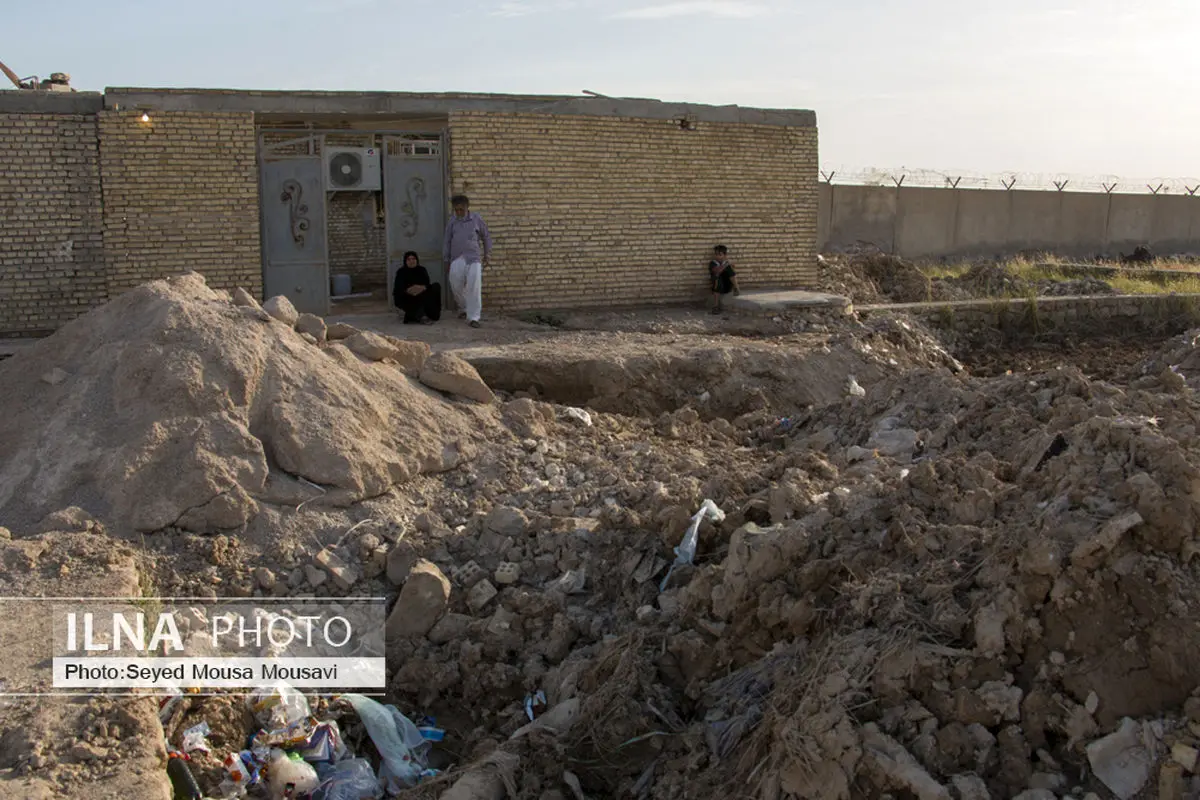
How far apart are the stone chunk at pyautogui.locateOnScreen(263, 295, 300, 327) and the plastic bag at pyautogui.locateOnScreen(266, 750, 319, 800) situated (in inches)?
142

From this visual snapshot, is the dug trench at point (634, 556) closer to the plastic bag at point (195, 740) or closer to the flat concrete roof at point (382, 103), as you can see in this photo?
the plastic bag at point (195, 740)

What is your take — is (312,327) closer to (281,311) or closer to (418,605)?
(281,311)

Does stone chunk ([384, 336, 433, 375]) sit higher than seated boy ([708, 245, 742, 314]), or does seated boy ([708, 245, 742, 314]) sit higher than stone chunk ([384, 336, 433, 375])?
seated boy ([708, 245, 742, 314])

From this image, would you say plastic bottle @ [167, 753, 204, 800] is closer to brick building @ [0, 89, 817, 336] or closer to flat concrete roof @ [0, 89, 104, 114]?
brick building @ [0, 89, 817, 336]

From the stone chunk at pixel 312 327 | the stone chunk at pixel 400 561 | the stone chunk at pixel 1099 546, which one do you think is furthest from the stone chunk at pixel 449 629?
the stone chunk at pixel 1099 546

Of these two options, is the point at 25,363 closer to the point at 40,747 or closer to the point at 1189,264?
the point at 40,747

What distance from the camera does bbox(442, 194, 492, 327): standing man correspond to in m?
12.0

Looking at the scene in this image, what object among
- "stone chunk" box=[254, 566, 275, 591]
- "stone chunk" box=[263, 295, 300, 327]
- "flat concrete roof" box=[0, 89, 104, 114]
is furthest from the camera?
"flat concrete roof" box=[0, 89, 104, 114]

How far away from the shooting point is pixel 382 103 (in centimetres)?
1193

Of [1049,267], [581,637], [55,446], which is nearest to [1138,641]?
[581,637]

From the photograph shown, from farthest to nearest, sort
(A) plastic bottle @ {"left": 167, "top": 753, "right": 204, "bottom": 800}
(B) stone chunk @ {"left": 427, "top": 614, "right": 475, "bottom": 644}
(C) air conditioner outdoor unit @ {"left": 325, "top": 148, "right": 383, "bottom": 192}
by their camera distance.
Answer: (C) air conditioner outdoor unit @ {"left": 325, "top": 148, "right": 383, "bottom": 192} → (B) stone chunk @ {"left": 427, "top": 614, "right": 475, "bottom": 644} → (A) plastic bottle @ {"left": 167, "top": 753, "right": 204, "bottom": 800}

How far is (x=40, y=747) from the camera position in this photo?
4.48m

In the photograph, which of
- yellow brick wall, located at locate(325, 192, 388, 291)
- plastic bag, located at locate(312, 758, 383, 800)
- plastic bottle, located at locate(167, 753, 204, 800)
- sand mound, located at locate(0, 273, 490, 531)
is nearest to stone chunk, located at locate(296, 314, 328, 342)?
sand mound, located at locate(0, 273, 490, 531)

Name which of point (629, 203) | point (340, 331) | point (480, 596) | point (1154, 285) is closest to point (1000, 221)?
point (1154, 285)
